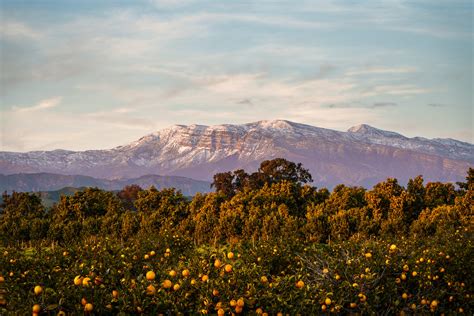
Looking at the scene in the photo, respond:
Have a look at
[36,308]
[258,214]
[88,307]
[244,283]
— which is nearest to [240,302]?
[244,283]

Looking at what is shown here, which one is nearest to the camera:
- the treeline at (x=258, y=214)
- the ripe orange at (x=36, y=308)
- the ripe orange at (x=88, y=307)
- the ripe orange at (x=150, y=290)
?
the ripe orange at (x=36, y=308)

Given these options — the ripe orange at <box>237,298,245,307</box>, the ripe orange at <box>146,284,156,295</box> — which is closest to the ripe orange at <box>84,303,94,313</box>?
the ripe orange at <box>146,284,156,295</box>

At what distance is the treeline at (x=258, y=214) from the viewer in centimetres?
2534

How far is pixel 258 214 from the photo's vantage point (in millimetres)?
27781

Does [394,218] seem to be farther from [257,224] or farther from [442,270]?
[442,270]

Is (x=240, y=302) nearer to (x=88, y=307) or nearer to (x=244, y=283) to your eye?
(x=244, y=283)

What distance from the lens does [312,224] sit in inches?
998

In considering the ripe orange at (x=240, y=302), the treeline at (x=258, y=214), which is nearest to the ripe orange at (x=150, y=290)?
the ripe orange at (x=240, y=302)

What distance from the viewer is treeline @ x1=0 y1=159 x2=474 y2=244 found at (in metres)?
25.3

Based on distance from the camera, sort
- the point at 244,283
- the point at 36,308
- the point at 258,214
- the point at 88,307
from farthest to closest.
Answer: the point at 258,214, the point at 244,283, the point at 88,307, the point at 36,308

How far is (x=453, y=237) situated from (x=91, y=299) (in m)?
9.63

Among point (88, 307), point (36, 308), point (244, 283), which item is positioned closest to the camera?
point (36, 308)

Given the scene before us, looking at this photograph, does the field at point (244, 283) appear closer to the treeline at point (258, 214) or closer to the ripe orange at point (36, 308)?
the ripe orange at point (36, 308)

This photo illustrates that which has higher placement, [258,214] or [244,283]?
[244,283]
